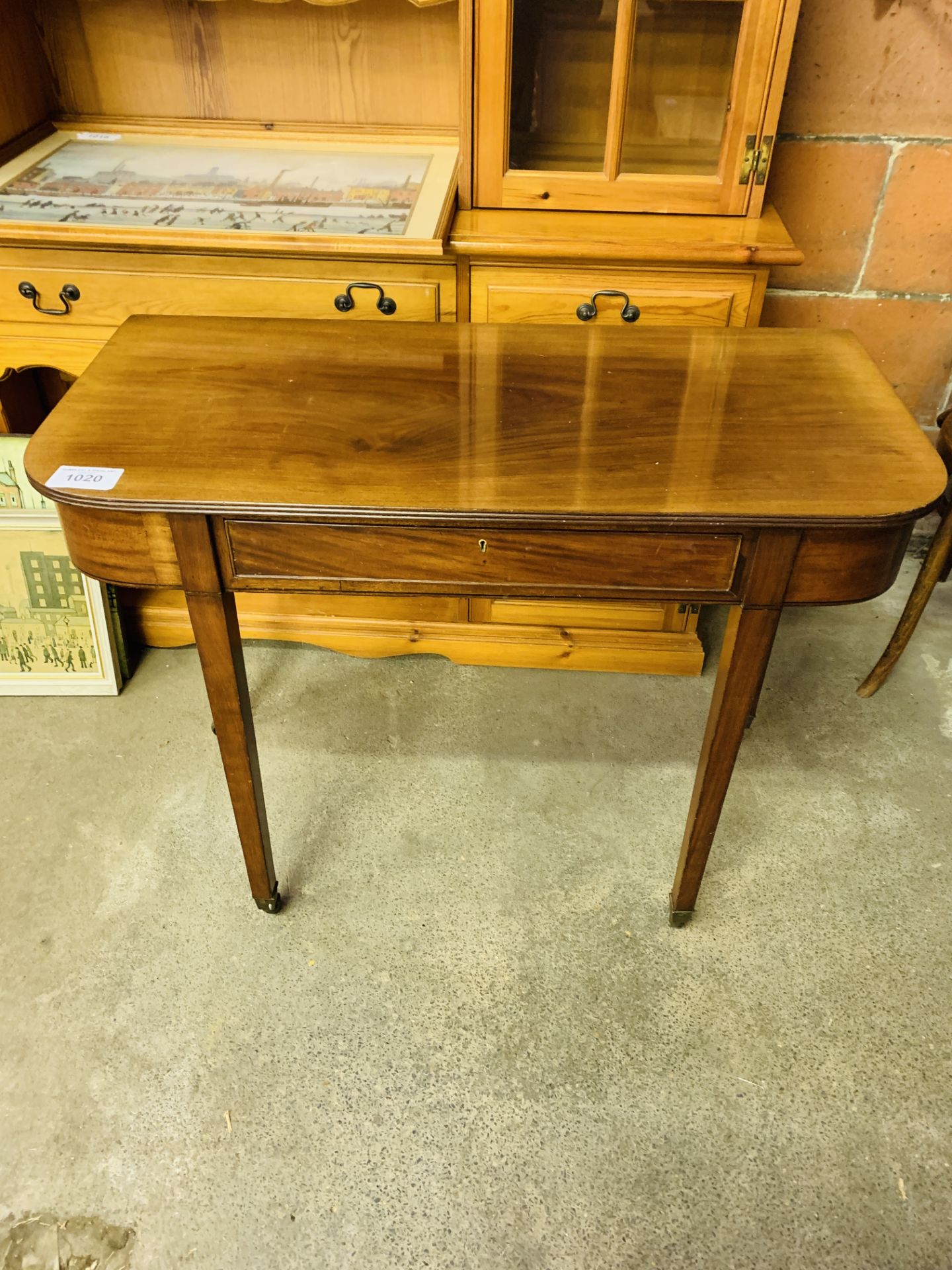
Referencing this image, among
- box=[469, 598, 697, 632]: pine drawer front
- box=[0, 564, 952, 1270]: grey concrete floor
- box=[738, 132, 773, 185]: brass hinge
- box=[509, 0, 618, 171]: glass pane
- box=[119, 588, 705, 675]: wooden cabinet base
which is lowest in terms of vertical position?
box=[0, 564, 952, 1270]: grey concrete floor

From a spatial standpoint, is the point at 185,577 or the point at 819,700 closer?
the point at 185,577

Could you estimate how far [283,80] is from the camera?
2100mm

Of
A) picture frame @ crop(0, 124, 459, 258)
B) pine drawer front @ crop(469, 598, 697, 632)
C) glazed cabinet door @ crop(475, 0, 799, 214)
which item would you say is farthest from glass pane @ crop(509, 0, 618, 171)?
pine drawer front @ crop(469, 598, 697, 632)

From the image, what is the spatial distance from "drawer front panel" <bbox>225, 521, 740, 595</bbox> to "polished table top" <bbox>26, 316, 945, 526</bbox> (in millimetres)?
59

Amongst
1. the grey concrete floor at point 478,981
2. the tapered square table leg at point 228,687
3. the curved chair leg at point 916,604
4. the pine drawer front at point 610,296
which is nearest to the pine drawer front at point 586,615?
the grey concrete floor at point 478,981

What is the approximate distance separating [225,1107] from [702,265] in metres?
1.62

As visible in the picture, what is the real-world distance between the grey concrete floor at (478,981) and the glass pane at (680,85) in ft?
3.53

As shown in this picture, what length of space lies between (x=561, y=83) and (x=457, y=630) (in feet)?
3.59

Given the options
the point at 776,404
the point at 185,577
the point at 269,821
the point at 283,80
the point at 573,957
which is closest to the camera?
the point at 185,577

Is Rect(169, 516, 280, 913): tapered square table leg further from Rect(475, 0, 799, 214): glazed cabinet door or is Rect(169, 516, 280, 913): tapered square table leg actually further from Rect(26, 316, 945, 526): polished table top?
Rect(475, 0, 799, 214): glazed cabinet door

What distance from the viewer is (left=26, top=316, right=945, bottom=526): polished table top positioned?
3.91ft

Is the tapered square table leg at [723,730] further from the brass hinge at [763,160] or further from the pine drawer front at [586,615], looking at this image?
the brass hinge at [763,160]

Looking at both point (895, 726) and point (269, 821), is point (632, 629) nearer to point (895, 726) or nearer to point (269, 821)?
point (895, 726)

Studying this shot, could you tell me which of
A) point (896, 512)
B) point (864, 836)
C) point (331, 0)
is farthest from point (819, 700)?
point (331, 0)
